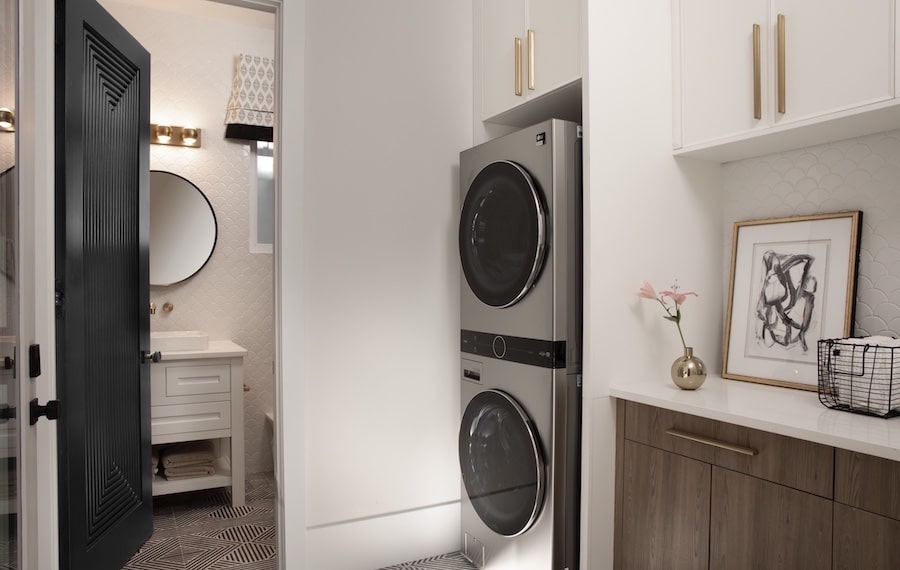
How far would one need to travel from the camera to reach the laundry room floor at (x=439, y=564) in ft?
7.75

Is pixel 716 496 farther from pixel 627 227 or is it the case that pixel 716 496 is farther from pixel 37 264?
pixel 37 264

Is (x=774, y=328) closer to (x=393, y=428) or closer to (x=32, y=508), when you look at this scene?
(x=393, y=428)

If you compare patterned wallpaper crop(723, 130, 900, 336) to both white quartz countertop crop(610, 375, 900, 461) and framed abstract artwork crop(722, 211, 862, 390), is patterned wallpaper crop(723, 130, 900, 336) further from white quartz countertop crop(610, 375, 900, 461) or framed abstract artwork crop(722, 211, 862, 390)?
white quartz countertop crop(610, 375, 900, 461)

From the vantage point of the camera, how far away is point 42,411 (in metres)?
1.45

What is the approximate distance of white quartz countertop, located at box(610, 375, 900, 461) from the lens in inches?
50.1

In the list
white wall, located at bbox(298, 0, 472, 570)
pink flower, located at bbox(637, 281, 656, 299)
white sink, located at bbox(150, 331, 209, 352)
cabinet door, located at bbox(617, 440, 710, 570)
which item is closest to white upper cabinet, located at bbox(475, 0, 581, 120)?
white wall, located at bbox(298, 0, 472, 570)

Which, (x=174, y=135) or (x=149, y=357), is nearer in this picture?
(x=149, y=357)

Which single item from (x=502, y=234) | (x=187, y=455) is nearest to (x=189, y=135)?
(x=187, y=455)

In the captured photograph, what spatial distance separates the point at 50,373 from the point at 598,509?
169cm

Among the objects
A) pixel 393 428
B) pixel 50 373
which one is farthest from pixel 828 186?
pixel 50 373

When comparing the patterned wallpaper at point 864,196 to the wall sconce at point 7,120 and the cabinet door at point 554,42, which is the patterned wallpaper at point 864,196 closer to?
the cabinet door at point 554,42

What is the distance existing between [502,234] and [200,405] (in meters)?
1.93

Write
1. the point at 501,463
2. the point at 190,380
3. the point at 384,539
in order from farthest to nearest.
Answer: the point at 190,380 < the point at 384,539 < the point at 501,463

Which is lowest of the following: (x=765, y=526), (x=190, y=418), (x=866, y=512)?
(x=190, y=418)
